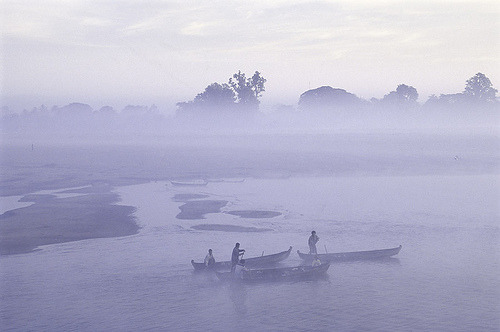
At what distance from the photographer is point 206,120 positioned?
6097 inches

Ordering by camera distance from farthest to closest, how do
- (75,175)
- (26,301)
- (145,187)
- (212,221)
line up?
(75,175) < (145,187) < (212,221) < (26,301)

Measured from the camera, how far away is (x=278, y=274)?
24.8 m

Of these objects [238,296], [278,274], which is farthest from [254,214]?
[238,296]

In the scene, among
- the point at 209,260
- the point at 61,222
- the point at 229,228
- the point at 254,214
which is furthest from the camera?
the point at 254,214

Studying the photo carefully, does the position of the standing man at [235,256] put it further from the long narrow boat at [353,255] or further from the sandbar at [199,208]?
the sandbar at [199,208]

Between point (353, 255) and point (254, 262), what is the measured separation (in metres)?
5.27

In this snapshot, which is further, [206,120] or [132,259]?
[206,120]

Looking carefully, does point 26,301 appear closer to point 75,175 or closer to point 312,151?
point 75,175

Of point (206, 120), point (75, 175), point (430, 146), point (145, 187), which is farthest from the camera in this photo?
point (206, 120)

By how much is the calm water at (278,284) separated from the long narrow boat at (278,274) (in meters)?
0.49

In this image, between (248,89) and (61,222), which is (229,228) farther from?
(248,89)

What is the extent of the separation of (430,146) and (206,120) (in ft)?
244

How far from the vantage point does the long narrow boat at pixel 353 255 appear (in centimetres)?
2766

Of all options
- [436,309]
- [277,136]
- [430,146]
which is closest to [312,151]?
[430,146]
